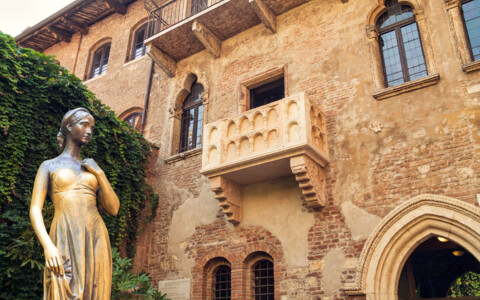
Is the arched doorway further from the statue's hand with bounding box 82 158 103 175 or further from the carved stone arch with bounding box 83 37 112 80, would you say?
the carved stone arch with bounding box 83 37 112 80

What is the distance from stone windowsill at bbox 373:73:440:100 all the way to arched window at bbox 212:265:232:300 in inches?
182

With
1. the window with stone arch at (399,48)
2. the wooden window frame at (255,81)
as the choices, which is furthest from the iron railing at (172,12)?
the window with stone arch at (399,48)

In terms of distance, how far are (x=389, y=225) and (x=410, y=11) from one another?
4.35 metres

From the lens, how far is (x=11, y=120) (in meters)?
7.68

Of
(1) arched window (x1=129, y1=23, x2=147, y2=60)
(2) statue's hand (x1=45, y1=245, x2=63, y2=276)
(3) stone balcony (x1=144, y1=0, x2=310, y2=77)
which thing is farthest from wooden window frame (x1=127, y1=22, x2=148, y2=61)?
(2) statue's hand (x1=45, y1=245, x2=63, y2=276)

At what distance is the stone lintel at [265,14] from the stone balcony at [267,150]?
8.90ft

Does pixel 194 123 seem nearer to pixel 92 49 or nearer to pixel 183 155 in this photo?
pixel 183 155

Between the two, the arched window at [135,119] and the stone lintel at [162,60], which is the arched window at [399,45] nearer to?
the stone lintel at [162,60]

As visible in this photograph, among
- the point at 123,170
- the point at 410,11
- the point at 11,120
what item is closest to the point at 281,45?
the point at 410,11

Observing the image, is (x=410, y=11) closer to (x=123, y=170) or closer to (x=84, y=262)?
(x=123, y=170)

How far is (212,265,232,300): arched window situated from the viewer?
8859 mm

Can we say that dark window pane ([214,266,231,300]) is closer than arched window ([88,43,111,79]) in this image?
Yes

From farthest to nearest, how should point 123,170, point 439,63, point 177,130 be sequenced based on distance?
point 177,130
point 123,170
point 439,63

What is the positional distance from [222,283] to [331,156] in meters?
3.52
